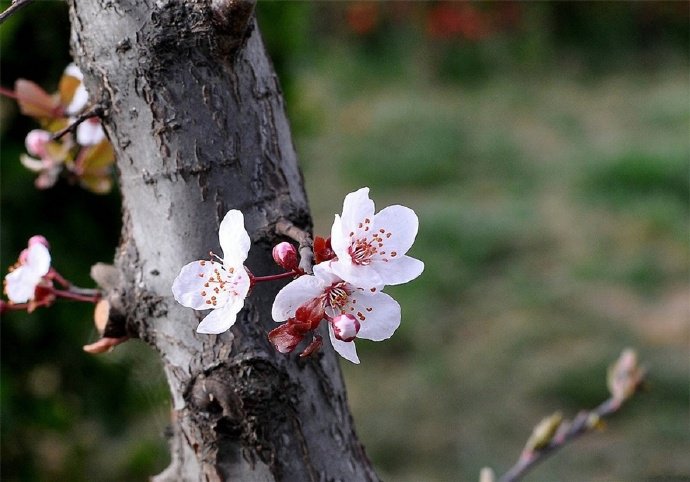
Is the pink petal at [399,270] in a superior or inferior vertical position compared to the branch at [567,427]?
superior

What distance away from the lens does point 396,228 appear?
2.37 feet

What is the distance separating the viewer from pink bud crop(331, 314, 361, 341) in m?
0.66

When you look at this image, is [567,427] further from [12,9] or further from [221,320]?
[12,9]

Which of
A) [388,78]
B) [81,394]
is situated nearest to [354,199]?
[81,394]

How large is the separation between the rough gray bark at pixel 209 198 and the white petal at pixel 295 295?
0.12 metres

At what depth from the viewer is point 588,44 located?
274 inches

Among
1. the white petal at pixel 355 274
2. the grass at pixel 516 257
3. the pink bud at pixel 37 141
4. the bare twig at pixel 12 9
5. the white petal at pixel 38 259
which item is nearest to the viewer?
the white petal at pixel 355 274

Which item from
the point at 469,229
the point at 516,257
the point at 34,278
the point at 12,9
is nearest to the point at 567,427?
the point at 34,278

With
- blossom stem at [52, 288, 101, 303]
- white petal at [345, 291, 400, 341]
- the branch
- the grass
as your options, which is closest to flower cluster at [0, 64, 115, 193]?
blossom stem at [52, 288, 101, 303]

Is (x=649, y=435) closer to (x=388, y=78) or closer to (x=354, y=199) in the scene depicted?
(x=354, y=199)

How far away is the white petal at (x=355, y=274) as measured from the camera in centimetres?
65

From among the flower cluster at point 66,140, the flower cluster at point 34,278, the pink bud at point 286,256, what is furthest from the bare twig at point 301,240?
the flower cluster at point 66,140

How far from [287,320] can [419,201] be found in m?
4.18

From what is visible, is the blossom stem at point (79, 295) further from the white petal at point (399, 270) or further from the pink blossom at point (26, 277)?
the white petal at point (399, 270)
